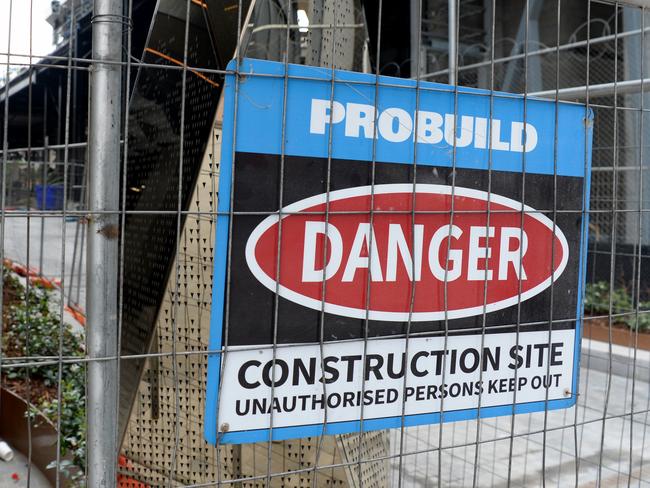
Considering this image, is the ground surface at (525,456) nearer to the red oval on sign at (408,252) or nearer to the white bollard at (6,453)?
the white bollard at (6,453)

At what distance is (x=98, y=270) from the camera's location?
1604 mm

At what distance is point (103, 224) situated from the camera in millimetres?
1601

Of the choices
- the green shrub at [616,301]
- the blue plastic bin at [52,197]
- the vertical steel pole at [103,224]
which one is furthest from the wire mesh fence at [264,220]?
the blue plastic bin at [52,197]

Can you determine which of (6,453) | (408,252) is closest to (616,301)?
(6,453)

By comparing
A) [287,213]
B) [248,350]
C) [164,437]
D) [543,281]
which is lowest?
[164,437]

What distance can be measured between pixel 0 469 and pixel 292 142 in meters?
3.88

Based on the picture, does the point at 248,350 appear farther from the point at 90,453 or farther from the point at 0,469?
the point at 0,469

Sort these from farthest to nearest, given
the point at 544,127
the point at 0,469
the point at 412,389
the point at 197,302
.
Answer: the point at 0,469
the point at 197,302
the point at 544,127
the point at 412,389

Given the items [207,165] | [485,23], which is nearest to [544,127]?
[207,165]

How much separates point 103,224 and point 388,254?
2.58 feet

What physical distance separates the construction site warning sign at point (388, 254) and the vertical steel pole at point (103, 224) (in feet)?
0.83

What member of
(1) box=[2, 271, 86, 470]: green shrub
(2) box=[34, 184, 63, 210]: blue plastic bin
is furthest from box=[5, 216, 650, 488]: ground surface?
(2) box=[34, 184, 63, 210]: blue plastic bin

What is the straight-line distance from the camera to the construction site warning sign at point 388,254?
1.76 metres

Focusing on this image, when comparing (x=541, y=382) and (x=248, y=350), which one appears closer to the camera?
(x=248, y=350)
